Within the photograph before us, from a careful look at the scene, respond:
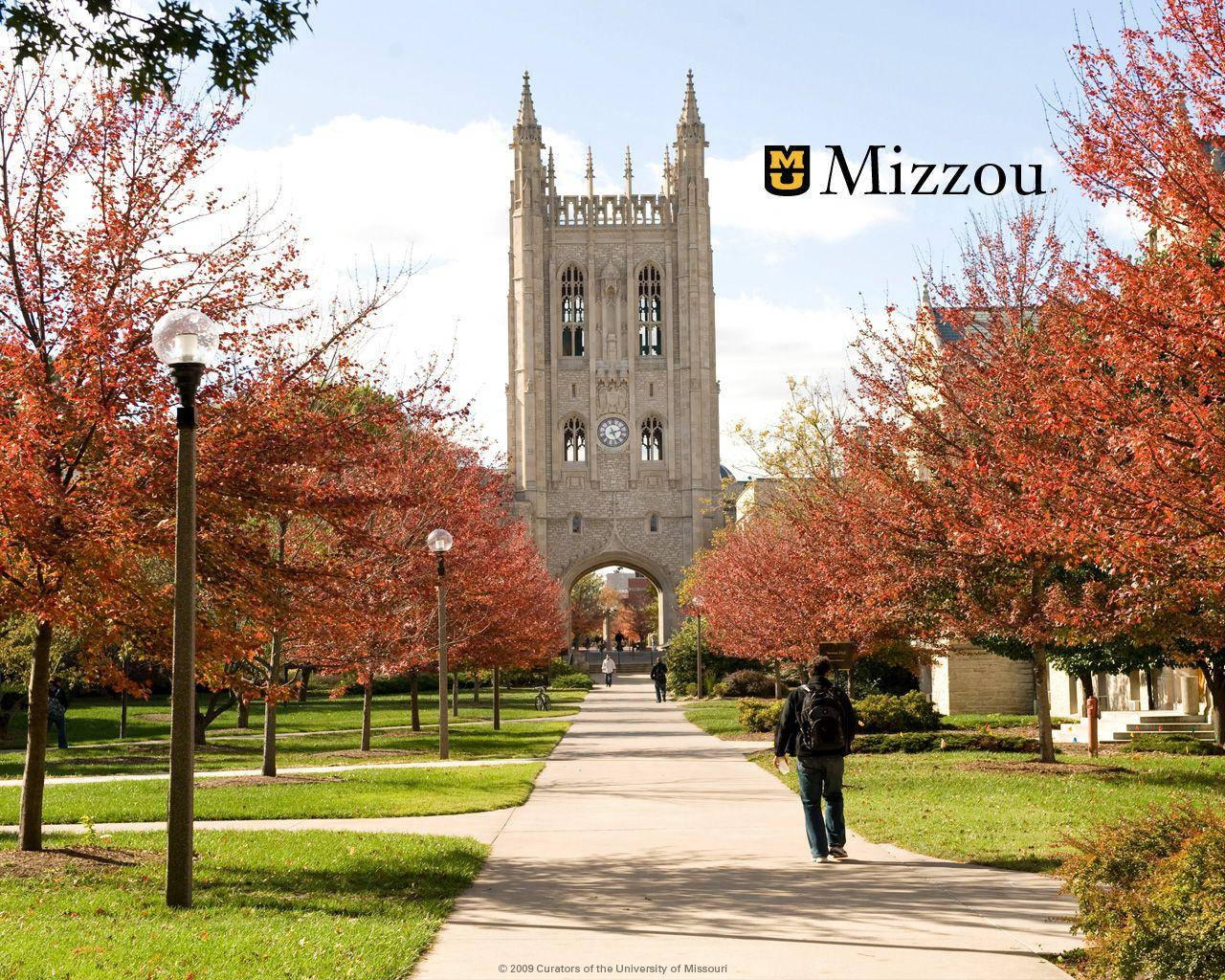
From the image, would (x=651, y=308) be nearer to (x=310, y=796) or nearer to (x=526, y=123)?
(x=526, y=123)

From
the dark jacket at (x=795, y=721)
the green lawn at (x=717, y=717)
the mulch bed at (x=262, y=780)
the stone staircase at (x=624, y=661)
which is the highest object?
the dark jacket at (x=795, y=721)

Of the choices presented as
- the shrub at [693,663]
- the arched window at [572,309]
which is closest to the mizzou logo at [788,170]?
the shrub at [693,663]

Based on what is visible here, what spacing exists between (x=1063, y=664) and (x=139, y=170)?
20889 millimetres

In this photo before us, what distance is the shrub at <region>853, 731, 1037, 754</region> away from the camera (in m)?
21.9

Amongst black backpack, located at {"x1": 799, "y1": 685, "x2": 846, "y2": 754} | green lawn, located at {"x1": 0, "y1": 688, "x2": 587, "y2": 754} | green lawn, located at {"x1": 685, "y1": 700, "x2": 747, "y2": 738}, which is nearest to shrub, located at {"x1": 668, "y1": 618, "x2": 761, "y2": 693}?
green lawn, located at {"x1": 0, "y1": 688, "x2": 587, "y2": 754}

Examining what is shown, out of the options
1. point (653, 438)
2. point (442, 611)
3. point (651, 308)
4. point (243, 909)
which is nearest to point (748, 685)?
point (442, 611)

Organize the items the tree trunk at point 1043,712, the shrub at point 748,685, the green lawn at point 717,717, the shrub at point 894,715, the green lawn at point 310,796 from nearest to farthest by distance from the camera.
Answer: the green lawn at point 310,796 < the tree trunk at point 1043,712 < the shrub at point 894,715 < the green lawn at point 717,717 < the shrub at point 748,685

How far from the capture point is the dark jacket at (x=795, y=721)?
35.5 ft

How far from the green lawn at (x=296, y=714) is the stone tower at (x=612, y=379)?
71.0 ft

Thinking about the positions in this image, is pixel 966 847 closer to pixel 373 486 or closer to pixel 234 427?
pixel 234 427

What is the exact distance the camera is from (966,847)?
35.9ft

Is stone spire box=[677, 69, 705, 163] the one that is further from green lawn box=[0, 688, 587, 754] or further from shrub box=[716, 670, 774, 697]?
shrub box=[716, 670, 774, 697]

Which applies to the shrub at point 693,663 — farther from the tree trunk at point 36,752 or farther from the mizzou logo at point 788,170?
the tree trunk at point 36,752

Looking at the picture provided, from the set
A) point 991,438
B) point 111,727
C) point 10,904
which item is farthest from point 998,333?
point 111,727
